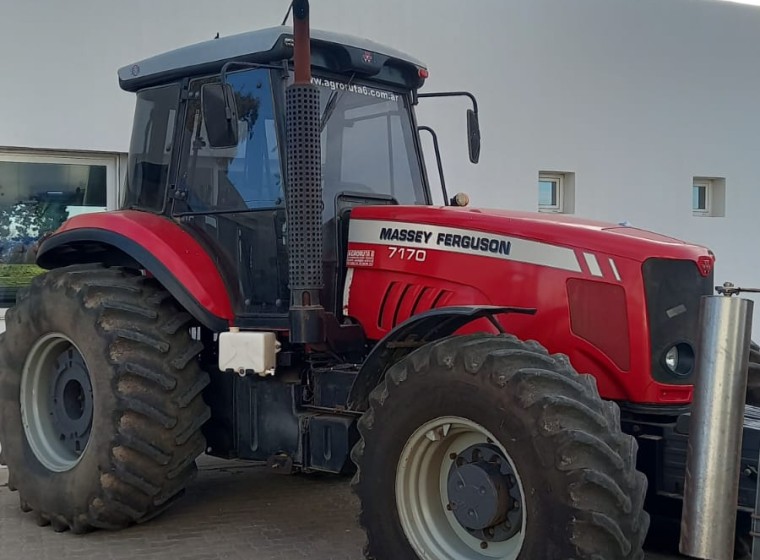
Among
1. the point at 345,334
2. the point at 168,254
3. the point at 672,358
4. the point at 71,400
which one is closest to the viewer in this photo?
the point at 672,358

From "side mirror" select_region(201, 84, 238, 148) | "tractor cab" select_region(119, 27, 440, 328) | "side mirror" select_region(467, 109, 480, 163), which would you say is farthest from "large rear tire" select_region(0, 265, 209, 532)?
"side mirror" select_region(467, 109, 480, 163)

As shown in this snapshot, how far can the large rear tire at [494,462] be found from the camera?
3283 mm

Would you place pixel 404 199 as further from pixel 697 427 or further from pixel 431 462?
pixel 697 427

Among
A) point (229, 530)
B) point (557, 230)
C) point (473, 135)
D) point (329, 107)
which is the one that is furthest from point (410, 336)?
point (473, 135)


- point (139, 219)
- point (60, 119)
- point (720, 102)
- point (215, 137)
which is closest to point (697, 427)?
point (215, 137)

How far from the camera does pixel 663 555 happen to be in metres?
4.50

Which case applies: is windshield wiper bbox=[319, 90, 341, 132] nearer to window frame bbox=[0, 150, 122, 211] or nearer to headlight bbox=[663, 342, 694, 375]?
headlight bbox=[663, 342, 694, 375]

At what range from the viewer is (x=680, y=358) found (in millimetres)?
4070

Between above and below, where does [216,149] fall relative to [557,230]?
above

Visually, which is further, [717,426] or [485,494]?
[485,494]

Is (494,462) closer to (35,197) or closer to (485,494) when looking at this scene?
(485,494)

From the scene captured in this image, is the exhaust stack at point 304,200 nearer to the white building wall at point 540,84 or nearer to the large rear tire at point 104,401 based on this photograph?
the large rear tire at point 104,401

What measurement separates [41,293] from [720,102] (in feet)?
27.9

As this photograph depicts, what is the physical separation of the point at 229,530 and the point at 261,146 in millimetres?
2195
